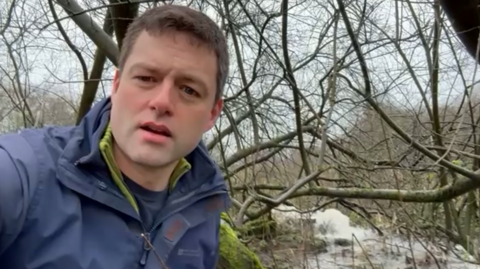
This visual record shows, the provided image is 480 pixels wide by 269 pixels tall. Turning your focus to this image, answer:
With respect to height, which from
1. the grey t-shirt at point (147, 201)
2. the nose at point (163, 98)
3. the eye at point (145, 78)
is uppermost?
the eye at point (145, 78)

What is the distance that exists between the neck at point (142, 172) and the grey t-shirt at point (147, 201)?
0.04 ft

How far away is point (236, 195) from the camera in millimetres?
5496

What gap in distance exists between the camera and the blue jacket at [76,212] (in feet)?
4.16

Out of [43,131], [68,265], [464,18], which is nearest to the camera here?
[68,265]

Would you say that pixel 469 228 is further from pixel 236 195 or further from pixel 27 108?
pixel 27 108

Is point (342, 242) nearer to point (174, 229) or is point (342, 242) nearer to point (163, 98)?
point (174, 229)

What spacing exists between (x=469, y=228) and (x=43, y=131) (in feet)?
14.6

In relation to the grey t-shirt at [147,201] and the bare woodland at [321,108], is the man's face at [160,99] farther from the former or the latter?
the bare woodland at [321,108]

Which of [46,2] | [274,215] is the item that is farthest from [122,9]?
[274,215]

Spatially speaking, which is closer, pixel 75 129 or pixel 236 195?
pixel 75 129

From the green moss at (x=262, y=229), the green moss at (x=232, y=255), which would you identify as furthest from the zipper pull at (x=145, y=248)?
the green moss at (x=262, y=229)

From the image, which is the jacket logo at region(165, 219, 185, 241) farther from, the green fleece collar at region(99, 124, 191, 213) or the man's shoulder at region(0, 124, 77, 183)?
the man's shoulder at region(0, 124, 77, 183)

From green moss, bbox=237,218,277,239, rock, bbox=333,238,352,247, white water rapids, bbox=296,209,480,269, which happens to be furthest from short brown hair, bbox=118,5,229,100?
rock, bbox=333,238,352,247

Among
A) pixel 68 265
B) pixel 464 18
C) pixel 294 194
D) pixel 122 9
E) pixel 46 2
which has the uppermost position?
pixel 46 2
